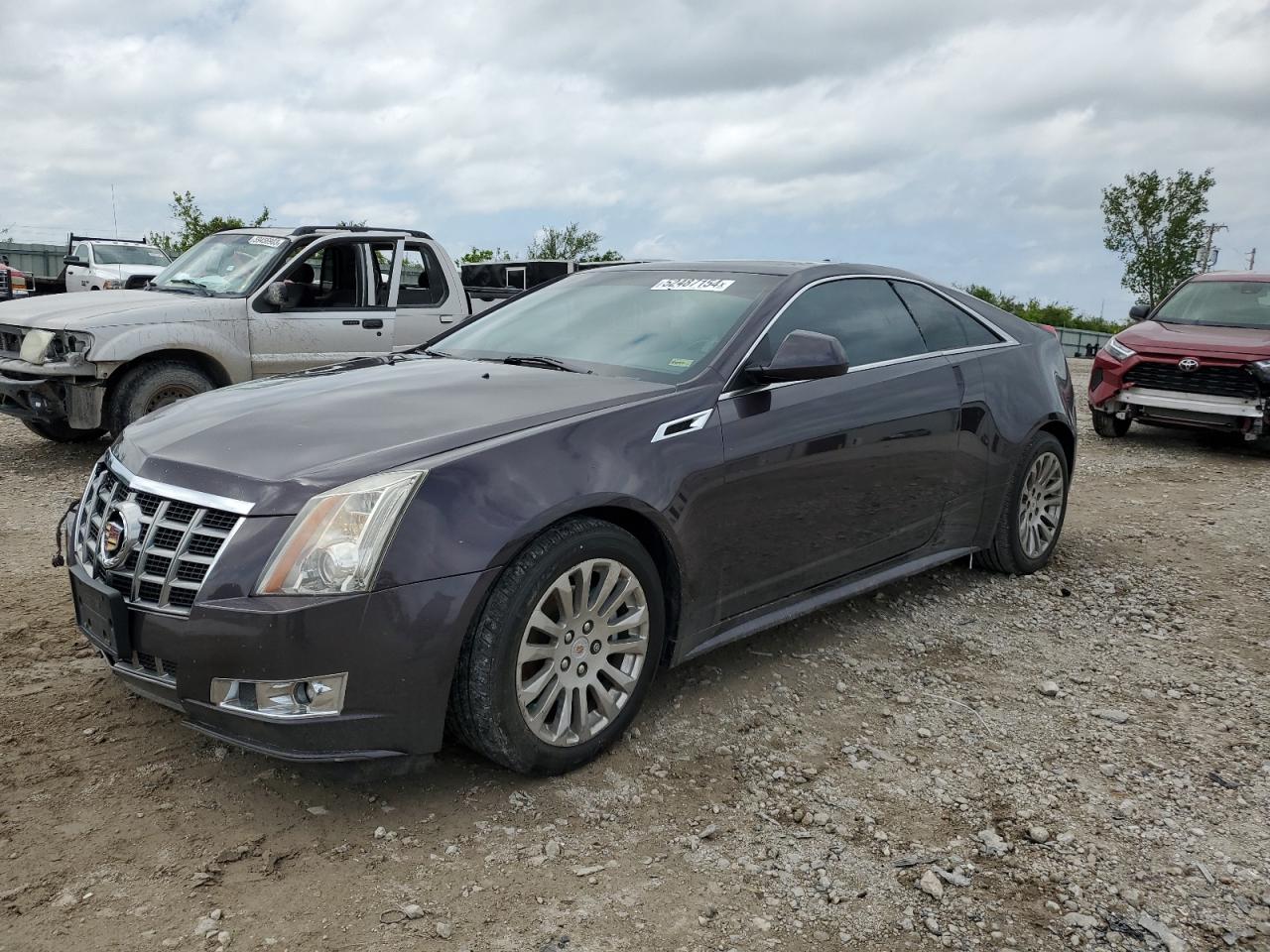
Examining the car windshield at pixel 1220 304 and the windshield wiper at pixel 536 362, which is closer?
the windshield wiper at pixel 536 362

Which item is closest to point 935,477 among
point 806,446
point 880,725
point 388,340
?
point 806,446

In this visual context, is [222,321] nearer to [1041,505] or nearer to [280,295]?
[280,295]

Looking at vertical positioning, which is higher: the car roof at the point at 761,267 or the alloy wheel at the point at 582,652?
the car roof at the point at 761,267

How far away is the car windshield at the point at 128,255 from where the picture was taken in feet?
72.1

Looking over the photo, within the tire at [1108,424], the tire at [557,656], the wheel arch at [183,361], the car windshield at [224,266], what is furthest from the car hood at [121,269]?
the tire at [557,656]

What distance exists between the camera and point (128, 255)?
22562 mm

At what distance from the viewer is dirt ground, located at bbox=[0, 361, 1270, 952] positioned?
8.88ft

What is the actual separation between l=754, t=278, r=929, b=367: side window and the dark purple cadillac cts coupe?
0.01 meters

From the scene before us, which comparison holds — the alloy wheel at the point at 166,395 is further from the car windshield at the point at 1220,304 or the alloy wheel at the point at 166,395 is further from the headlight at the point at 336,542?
the car windshield at the point at 1220,304

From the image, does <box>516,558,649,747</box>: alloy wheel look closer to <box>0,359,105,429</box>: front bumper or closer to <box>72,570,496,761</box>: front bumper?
<box>72,570,496,761</box>: front bumper

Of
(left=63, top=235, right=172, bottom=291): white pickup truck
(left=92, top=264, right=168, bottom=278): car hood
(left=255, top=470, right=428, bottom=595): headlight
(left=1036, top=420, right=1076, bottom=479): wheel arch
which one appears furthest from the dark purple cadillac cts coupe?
(left=92, top=264, right=168, bottom=278): car hood

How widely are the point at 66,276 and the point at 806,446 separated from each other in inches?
844

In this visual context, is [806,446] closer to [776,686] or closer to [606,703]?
[776,686]

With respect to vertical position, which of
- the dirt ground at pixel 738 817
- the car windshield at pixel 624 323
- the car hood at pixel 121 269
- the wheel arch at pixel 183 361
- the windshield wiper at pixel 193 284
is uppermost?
the car hood at pixel 121 269
